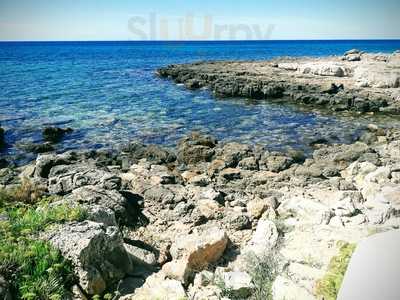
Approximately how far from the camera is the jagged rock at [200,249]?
6.75 meters

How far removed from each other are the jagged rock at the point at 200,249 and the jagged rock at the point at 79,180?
4028 mm

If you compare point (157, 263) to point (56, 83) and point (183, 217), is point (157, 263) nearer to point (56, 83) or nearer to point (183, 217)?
point (183, 217)

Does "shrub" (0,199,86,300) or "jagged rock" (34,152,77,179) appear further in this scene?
"jagged rock" (34,152,77,179)

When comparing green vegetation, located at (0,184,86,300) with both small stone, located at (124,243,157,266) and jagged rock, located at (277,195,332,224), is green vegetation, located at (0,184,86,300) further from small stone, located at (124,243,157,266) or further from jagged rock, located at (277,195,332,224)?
jagged rock, located at (277,195,332,224)

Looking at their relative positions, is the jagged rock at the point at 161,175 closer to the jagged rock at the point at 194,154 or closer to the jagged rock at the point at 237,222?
the jagged rock at the point at 194,154

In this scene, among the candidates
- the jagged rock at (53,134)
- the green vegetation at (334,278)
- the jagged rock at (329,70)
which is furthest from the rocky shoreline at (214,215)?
the jagged rock at (329,70)

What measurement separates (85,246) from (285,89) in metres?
28.5

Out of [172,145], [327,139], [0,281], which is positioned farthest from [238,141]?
[0,281]

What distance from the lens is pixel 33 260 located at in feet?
18.2

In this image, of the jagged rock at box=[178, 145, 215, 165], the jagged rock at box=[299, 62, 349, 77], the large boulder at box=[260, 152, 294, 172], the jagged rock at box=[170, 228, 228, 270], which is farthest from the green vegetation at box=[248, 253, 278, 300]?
the jagged rock at box=[299, 62, 349, 77]

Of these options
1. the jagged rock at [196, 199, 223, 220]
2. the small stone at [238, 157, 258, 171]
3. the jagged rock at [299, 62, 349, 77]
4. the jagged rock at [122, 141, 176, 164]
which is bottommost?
the jagged rock at [122, 141, 176, 164]

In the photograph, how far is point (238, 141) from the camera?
18.0 m

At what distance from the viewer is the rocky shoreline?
6.07m

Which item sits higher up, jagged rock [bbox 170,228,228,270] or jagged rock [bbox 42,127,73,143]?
jagged rock [bbox 170,228,228,270]
